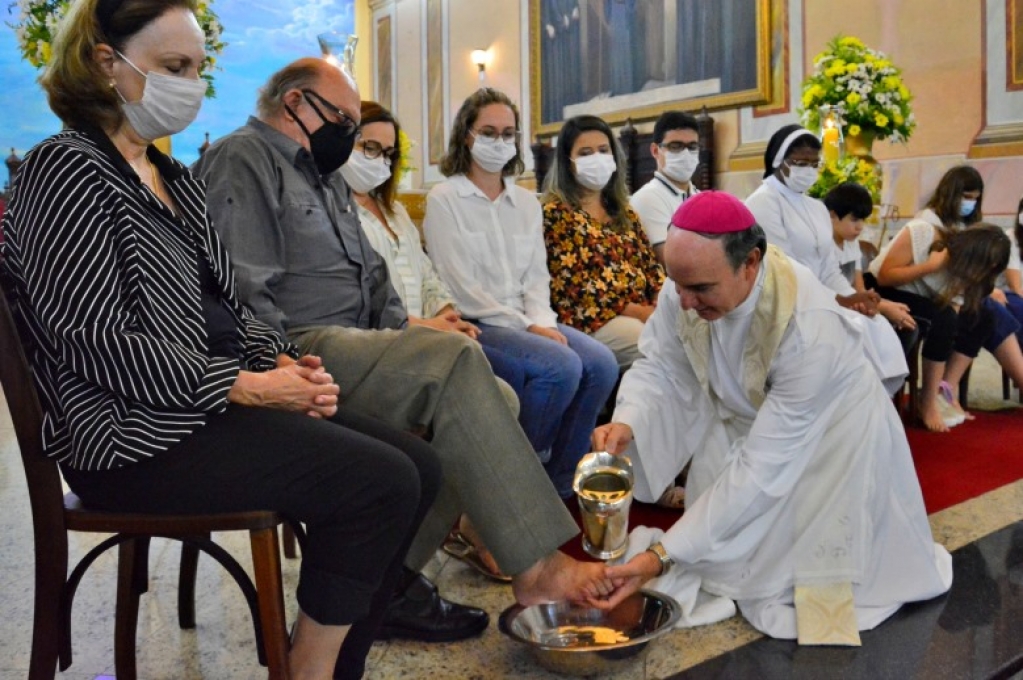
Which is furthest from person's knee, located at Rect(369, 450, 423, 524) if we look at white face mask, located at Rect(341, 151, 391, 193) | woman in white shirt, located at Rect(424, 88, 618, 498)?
white face mask, located at Rect(341, 151, 391, 193)

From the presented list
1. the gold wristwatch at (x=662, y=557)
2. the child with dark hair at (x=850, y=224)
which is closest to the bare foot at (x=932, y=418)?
the child with dark hair at (x=850, y=224)

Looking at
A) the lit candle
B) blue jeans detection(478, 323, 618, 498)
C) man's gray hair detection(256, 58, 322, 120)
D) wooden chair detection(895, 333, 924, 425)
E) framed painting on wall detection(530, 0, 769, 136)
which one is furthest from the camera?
framed painting on wall detection(530, 0, 769, 136)

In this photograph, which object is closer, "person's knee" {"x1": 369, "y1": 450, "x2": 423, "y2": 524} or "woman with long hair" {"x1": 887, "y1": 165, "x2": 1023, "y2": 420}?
"person's knee" {"x1": 369, "y1": 450, "x2": 423, "y2": 524}

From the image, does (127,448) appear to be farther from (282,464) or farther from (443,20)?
(443,20)

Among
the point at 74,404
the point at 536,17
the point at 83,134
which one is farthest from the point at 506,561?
the point at 536,17

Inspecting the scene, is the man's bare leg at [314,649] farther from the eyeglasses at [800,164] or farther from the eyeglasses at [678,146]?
the eyeglasses at [800,164]

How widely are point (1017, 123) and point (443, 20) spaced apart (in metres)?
7.49

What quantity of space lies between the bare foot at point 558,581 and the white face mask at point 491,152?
1857 mm

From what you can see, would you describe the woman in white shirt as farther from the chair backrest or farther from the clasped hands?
the chair backrest

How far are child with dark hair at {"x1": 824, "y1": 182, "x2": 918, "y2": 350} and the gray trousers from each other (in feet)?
9.89

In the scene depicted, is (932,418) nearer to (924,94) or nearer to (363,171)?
(363,171)

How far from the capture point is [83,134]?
1.77m

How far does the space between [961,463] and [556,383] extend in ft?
Answer: 6.46

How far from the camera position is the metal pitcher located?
2217mm
